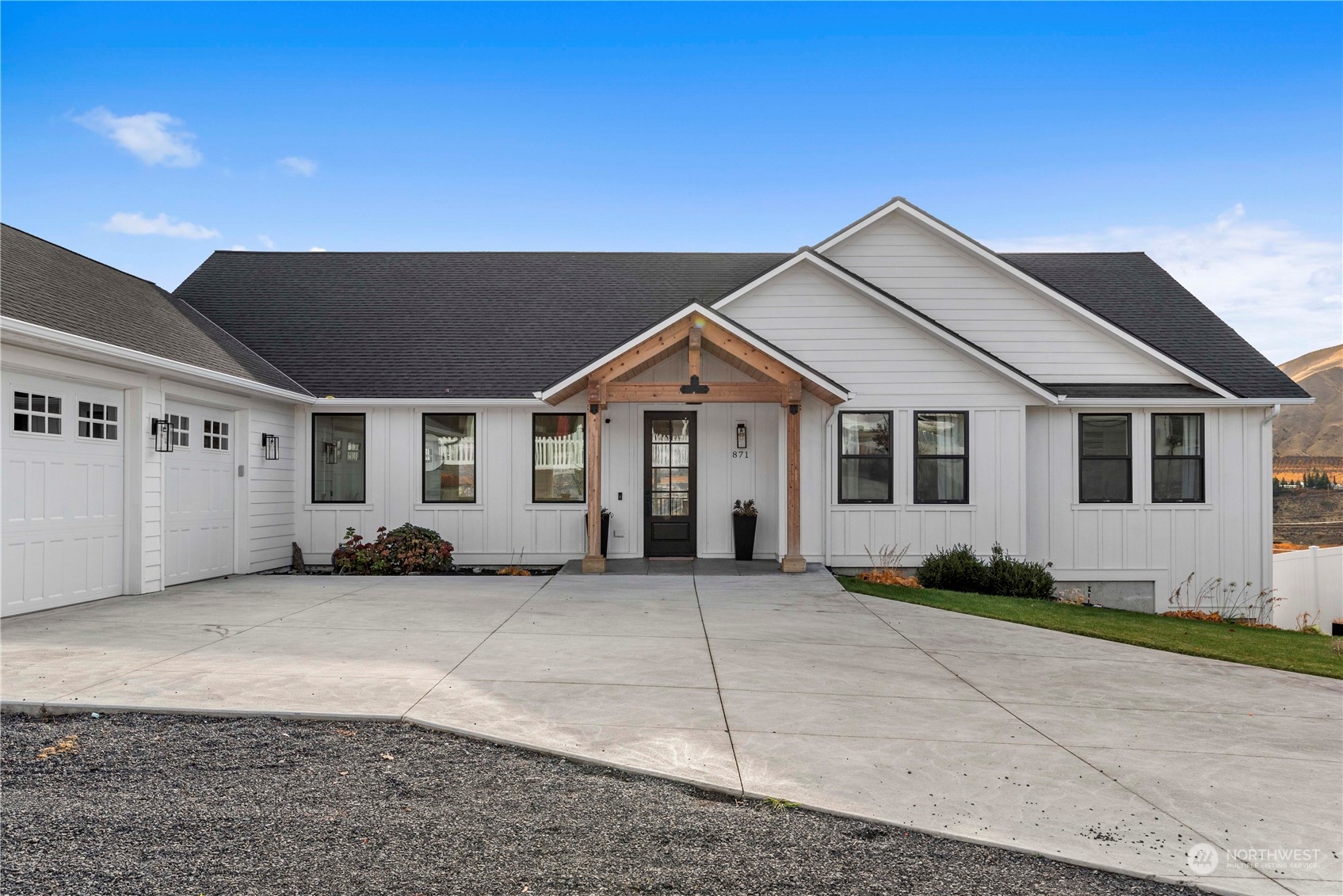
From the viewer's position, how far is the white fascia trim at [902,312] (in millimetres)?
12195

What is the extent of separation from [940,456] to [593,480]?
A: 564 cm

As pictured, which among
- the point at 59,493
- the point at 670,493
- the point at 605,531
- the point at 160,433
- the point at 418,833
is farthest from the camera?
the point at 670,493

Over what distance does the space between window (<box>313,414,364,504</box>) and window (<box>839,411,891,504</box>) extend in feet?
27.1

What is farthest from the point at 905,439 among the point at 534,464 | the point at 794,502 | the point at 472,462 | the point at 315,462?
the point at 315,462

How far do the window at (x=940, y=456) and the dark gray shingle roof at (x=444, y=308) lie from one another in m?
4.32

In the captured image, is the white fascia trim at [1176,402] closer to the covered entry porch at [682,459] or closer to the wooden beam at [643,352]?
the covered entry porch at [682,459]

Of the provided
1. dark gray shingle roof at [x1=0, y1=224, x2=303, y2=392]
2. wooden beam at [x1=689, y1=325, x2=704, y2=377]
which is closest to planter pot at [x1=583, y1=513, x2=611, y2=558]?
wooden beam at [x1=689, y1=325, x2=704, y2=377]

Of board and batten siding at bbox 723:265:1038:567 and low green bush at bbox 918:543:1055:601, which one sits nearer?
low green bush at bbox 918:543:1055:601

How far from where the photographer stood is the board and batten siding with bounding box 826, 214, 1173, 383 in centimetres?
1323

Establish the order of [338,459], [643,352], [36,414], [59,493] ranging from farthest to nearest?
1. [338,459]
2. [643,352]
3. [59,493]
4. [36,414]

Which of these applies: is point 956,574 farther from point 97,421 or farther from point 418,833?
point 97,421

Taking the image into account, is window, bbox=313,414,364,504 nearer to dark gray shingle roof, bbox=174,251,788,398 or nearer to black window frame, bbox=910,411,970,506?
dark gray shingle roof, bbox=174,251,788,398

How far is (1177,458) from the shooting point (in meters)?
12.9

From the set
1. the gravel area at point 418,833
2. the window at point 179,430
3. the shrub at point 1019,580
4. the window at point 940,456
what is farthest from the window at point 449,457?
the gravel area at point 418,833
